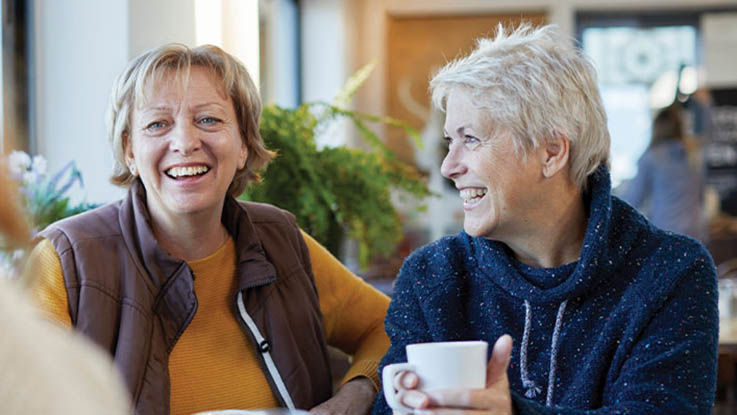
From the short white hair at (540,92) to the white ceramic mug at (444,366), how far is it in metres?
0.53

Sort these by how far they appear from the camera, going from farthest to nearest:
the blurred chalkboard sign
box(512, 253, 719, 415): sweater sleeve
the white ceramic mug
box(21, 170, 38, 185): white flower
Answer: the blurred chalkboard sign → box(21, 170, 38, 185): white flower → box(512, 253, 719, 415): sweater sleeve → the white ceramic mug

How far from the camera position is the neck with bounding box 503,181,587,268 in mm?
1652

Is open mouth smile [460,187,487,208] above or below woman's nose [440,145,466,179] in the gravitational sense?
below

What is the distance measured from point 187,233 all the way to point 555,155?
2.35ft

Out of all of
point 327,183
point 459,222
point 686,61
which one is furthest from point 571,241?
point 686,61

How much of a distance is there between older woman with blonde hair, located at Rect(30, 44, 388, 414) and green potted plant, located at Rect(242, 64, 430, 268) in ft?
1.80

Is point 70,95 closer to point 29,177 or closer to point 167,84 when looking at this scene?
point 29,177

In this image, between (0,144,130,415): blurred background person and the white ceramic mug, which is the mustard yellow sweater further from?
(0,144,130,415): blurred background person

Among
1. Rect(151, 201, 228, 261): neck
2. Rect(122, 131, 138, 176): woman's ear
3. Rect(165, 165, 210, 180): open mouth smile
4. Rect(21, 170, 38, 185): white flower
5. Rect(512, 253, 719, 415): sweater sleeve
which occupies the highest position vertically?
Rect(122, 131, 138, 176): woman's ear

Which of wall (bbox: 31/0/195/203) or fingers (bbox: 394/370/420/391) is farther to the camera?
wall (bbox: 31/0/195/203)

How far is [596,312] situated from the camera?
1572 millimetres

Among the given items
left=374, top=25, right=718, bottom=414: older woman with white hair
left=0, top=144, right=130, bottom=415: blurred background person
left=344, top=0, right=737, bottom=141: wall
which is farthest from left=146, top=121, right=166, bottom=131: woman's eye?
left=344, top=0, right=737, bottom=141: wall

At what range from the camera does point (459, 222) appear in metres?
7.07

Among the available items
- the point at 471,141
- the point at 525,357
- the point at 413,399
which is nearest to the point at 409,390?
the point at 413,399
